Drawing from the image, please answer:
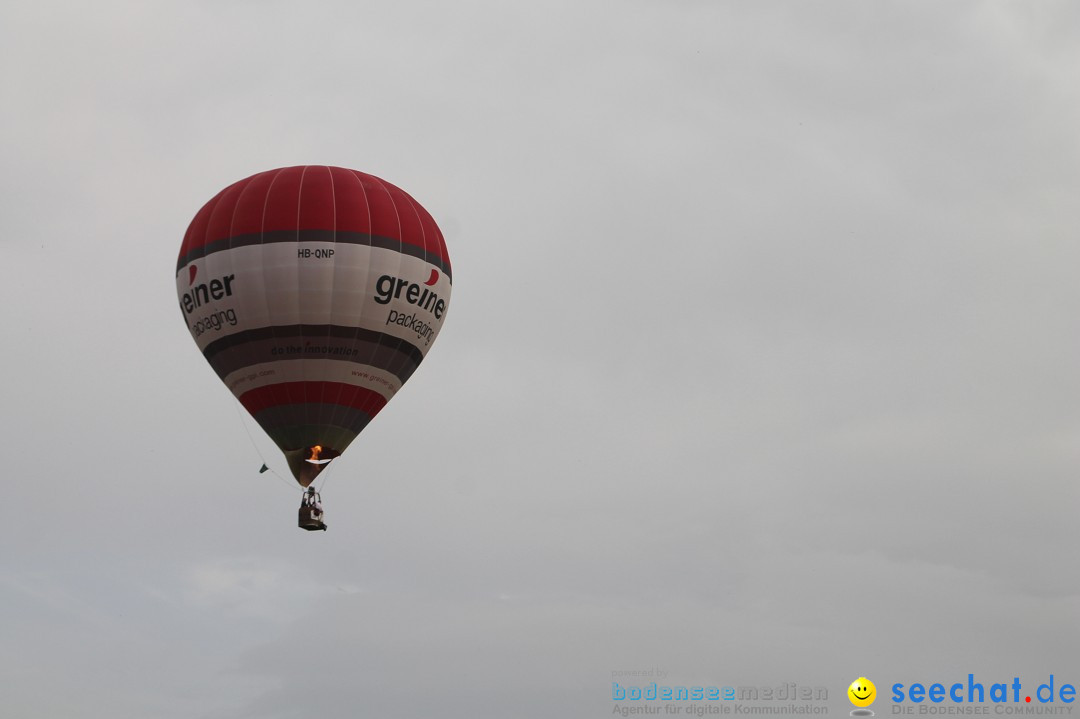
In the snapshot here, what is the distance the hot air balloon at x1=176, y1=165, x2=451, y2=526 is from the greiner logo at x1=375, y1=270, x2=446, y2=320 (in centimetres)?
4

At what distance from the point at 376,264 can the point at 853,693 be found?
1708 cm

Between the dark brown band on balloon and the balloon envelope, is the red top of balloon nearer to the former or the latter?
the balloon envelope

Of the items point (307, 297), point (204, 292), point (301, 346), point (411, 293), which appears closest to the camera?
point (307, 297)

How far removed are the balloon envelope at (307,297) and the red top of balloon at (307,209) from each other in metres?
0.04

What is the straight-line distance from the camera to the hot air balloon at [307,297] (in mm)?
48719

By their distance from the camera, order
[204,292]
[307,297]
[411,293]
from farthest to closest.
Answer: [411,293], [204,292], [307,297]

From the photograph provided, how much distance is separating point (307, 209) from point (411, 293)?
11.6ft

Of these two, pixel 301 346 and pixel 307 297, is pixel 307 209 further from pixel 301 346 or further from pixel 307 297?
pixel 301 346

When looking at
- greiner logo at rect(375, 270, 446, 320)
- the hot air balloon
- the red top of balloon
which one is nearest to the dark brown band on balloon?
the hot air balloon

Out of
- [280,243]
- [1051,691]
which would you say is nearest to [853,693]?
[1051,691]

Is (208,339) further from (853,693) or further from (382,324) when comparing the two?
(853,693)

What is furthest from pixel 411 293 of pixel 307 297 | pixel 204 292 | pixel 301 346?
pixel 204 292

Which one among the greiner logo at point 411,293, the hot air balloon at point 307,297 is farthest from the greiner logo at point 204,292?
the greiner logo at point 411,293

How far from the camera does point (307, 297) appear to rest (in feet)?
Answer: 159
